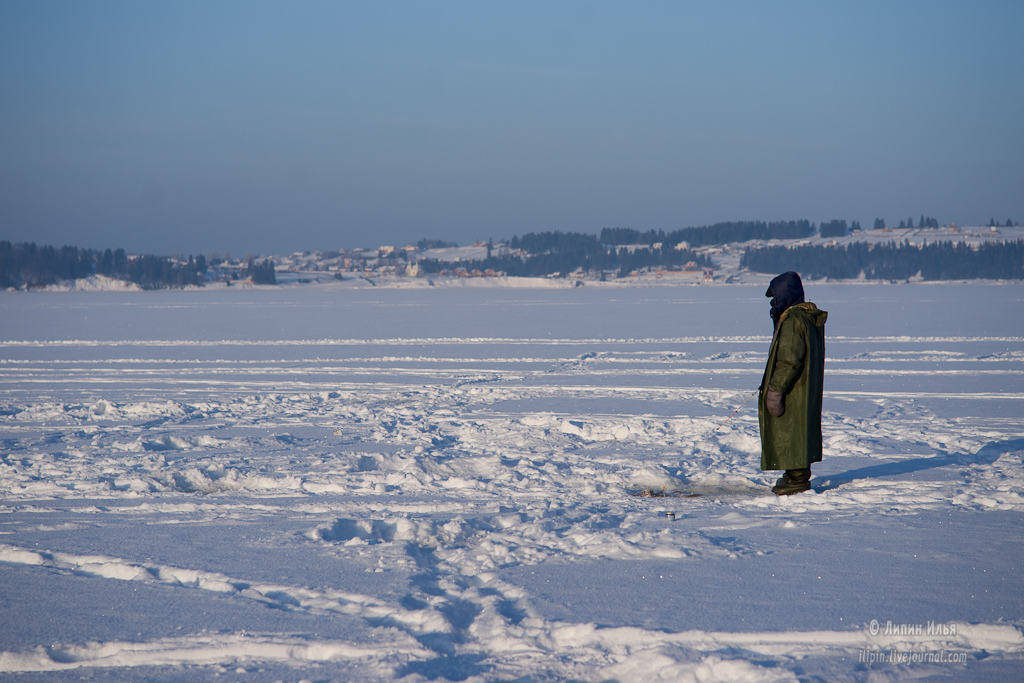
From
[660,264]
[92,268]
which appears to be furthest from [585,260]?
[92,268]

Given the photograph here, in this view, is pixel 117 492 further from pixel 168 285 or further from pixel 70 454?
pixel 168 285

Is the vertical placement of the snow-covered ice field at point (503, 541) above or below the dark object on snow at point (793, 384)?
below

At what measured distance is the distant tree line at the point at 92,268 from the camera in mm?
140375

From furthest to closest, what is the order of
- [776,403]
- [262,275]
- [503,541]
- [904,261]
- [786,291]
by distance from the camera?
[262,275]
[904,261]
[786,291]
[776,403]
[503,541]

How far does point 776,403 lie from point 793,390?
164 mm

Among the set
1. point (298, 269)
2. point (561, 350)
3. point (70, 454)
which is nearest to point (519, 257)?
point (298, 269)

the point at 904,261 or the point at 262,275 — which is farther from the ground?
the point at 904,261

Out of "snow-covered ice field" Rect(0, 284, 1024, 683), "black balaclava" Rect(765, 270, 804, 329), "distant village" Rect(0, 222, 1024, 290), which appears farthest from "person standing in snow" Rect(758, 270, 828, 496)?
"distant village" Rect(0, 222, 1024, 290)

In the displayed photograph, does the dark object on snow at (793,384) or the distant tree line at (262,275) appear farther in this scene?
the distant tree line at (262,275)

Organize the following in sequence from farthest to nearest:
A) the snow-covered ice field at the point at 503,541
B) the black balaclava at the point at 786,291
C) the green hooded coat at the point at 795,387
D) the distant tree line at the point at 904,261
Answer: the distant tree line at the point at 904,261
the black balaclava at the point at 786,291
the green hooded coat at the point at 795,387
the snow-covered ice field at the point at 503,541

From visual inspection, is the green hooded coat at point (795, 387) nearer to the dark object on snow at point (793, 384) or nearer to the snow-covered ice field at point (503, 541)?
the dark object on snow at point (793, 384)

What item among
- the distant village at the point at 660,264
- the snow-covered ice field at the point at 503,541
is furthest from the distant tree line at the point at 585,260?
the snow-covered ice field at the point at 503,541

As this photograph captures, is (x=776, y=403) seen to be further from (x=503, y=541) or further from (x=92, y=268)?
(x=92, y=268)

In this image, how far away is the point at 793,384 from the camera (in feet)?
15.8
